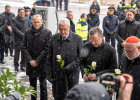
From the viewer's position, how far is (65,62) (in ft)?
18.3

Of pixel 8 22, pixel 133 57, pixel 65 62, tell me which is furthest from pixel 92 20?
pixel 133 57

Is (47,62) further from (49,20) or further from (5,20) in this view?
(49,20)

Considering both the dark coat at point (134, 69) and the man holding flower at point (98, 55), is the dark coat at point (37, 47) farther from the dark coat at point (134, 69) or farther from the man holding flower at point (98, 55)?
the dark coat at point (134, 69)

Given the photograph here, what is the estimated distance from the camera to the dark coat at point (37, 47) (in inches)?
243

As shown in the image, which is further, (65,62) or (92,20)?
(92,20)

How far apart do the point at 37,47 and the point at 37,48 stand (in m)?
0.02

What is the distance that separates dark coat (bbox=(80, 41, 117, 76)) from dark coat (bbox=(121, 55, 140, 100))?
0.69m

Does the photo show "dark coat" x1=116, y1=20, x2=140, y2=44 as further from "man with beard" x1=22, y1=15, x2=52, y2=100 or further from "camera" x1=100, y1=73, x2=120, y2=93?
"camera" x1=100, y1=73, x2=120, y2=93

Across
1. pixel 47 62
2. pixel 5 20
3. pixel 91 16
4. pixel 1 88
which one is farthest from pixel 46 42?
pixel 91 16

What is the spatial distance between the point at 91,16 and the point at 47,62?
25.1 feet

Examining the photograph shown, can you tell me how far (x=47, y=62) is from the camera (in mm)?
5844

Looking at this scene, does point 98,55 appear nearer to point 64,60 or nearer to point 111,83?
point 64,60

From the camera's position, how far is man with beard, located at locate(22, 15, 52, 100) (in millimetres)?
6168

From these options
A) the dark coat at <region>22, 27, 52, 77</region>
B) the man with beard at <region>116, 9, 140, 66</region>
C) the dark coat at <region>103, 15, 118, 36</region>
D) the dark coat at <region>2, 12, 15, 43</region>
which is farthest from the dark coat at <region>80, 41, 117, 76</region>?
the dark coat at <region>103, 15, 118, 36</region>
